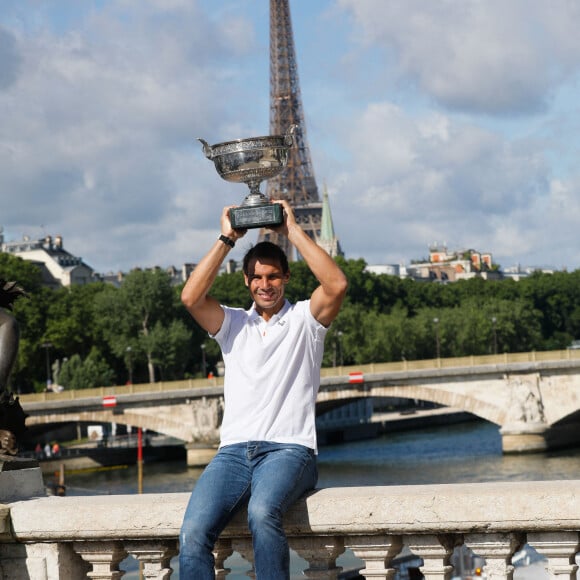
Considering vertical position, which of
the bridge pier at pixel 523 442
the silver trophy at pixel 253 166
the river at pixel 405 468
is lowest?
the river at pixel 405 468

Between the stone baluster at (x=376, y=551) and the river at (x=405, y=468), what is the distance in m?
30.4

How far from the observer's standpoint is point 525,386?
4697 cm

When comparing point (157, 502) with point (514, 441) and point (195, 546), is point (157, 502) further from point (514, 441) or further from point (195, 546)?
point (514, 441)

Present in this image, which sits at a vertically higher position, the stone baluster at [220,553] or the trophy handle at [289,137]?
the trophy handle at [289,137]

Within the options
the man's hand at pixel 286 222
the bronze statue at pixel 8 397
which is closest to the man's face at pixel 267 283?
the man's hand at pixel 286 222

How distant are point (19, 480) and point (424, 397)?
142 feet

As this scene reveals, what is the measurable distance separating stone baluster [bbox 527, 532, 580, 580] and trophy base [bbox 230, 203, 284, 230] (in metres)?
1.64

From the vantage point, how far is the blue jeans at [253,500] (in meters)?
5.17

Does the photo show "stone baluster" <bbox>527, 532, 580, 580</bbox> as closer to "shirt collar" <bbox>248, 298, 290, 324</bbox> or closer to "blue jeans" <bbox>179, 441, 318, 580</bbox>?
"blue jeans" <bbox>179, 441, 318, 580</bbox>

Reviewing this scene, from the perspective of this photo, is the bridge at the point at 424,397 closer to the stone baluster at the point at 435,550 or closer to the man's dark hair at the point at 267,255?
the man's dark hair at the point at 267,255

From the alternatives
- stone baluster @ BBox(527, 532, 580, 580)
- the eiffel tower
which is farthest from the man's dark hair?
the eiffel tower

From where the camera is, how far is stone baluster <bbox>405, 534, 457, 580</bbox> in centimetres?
534

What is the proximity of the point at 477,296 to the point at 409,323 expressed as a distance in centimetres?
2426

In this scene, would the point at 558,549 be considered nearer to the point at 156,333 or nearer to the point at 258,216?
the point at 258,216
